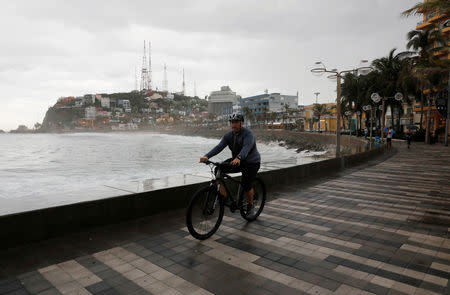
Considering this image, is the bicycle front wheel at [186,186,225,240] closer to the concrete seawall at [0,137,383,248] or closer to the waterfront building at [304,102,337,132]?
the concrete seawall at [0,137,383,248]

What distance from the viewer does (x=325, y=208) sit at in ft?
20.2

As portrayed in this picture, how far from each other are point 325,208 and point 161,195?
10.3 ft

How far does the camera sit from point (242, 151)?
4.52 m

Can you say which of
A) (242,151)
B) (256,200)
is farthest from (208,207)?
(256,200)

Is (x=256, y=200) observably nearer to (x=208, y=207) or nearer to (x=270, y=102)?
(x=208, y=207)

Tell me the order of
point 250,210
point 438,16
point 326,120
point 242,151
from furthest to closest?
point 326,120
point 438,16
point 250,210
point 242,151

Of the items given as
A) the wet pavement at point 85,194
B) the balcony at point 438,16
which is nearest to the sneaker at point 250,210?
the wet pavement at point 85,194

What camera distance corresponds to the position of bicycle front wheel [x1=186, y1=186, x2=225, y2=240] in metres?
4.14

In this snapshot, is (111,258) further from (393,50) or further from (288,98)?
(288,98)

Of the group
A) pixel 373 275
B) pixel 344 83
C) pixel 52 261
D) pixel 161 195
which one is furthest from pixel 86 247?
→ pixel 344 83

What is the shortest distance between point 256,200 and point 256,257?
5.52 ft

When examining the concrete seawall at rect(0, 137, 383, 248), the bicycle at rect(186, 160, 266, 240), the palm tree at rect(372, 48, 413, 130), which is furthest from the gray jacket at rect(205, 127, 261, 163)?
the palm tree at rect(372, 48, 413, 130)

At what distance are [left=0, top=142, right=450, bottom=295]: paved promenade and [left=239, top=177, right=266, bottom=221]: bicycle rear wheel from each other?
6.8 inches

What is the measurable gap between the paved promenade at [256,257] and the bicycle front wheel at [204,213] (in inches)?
5.7
